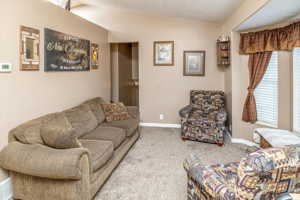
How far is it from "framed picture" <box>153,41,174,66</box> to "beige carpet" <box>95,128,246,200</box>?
1752 millimetres

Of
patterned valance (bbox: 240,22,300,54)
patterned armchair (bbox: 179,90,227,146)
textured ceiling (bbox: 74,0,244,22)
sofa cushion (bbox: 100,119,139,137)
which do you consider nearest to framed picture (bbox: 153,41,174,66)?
textured ceiling (bbox: 74,0,244,22)

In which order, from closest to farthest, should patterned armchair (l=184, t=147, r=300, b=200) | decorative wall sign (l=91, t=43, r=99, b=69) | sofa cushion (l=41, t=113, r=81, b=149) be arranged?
patterned armchair (l=184, t=147, r=300, b=200) → sofa cushion (l=41, t=113, r=81, b=149) → decorative wall sign (l=91, t=43, r=99, b=69)

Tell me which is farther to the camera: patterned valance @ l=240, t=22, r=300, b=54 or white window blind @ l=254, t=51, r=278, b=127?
white window blind @ l=254, t=51, r=278, b=127

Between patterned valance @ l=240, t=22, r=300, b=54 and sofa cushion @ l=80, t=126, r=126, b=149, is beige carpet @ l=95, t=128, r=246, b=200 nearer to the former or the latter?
sofa cushion @ l=80, t=126, r=126, b=149

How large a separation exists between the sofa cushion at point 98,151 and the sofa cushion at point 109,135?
9.7 inches

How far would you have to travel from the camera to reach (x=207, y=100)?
4641 mm

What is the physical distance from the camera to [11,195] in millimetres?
2271

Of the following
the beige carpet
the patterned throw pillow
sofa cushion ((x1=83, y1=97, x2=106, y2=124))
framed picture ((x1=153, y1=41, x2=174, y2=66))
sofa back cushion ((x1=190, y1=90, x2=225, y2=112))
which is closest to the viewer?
the beige carpet

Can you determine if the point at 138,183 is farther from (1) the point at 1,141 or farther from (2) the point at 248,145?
(2) the point at 248,145

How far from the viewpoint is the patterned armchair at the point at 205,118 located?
3.95 meters

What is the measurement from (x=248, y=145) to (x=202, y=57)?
2236 mm

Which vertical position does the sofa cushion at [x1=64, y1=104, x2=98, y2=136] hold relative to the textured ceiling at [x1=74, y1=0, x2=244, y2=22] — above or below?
below

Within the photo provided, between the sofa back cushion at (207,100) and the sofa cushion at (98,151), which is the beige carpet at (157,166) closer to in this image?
the sofa cushion at (98,151)

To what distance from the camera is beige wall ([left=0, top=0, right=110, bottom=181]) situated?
2.26 meters
